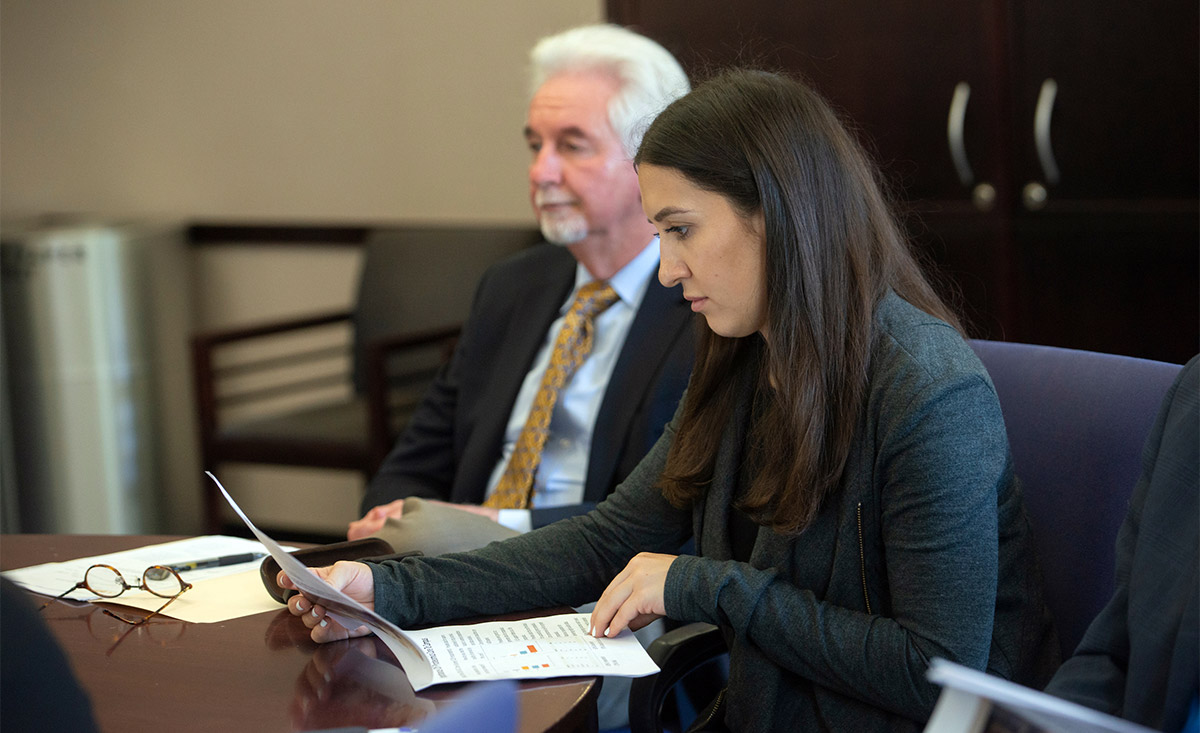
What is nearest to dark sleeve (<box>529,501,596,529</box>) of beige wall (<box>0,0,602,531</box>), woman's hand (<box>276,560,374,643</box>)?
woman's hand (<box>276,560,374,643</box>)

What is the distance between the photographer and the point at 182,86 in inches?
168

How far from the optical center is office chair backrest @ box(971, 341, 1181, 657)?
4.52 ft

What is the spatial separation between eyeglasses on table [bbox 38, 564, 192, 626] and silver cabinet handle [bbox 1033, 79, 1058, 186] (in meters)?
2.01

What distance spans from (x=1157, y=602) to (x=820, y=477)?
38 centimetres

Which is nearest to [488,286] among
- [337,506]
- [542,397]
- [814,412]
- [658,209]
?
[542,397]

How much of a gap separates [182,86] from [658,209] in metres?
3.36

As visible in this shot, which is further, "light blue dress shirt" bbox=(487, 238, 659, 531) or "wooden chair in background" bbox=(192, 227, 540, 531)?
"wooden chair in background" bbox=(192, 227, 540, 531)

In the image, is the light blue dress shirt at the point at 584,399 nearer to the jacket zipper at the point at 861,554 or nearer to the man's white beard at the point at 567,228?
the man's white beard at the point at 567,228

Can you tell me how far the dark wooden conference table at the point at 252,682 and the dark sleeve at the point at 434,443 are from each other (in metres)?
0.92

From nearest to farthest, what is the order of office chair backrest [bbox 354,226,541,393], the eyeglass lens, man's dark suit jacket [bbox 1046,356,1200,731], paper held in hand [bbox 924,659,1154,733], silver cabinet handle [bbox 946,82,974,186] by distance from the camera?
paper held in hand [bbox 924,659,1154,733] → man's dark suit jacket [bbox 1046,356,1200,731] → the eyeglass lens → silver cabinet handle [bbox 946,82,974,186] → office chair backrest [bbox 354,226,541,393]

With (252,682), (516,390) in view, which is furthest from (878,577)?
(516,390)

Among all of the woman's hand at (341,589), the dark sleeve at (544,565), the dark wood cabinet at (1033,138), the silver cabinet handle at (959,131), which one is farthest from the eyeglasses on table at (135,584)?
the silver cabinet handle at (959,131)

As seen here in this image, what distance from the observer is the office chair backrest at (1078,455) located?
4.52ft

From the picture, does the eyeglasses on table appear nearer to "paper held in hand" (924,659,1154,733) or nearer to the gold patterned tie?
the gold patterned tie
